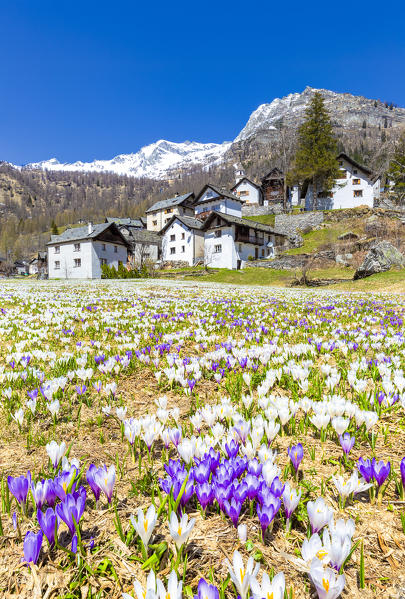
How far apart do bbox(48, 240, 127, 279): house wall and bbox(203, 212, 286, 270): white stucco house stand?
60.6 feet

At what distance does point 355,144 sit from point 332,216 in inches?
4458

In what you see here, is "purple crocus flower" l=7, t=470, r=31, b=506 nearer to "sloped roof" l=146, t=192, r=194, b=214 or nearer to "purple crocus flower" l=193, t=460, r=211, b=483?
"purple crocus flower" l=193, t=460, r=211, b=483

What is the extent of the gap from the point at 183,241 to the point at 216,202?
1380 cm

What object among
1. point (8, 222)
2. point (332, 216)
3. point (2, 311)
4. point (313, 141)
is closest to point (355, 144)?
point (313, 141)

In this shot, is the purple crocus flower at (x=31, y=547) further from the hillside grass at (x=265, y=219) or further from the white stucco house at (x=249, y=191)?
the white stucco house at (x=249, y=191)

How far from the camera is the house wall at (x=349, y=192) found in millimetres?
64231

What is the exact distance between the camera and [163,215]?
82.1 meters

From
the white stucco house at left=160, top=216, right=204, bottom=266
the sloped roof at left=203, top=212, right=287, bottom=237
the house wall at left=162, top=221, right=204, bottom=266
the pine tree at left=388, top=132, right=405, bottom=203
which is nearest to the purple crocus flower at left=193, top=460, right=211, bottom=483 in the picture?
the sloped roof at left=203, top=212, right=287, bottom=237

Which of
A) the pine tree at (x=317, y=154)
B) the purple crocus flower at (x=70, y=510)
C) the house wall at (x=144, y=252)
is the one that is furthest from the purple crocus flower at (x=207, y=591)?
the pine tree at (x=317, y=154)

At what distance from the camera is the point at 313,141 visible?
65938 millimetres

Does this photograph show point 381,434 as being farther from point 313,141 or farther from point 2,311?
point 313,141

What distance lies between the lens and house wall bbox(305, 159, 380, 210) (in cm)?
6423

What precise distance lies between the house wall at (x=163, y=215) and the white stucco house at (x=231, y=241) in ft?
82.2

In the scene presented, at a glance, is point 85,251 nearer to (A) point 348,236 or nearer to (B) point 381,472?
(A) point 348,236
